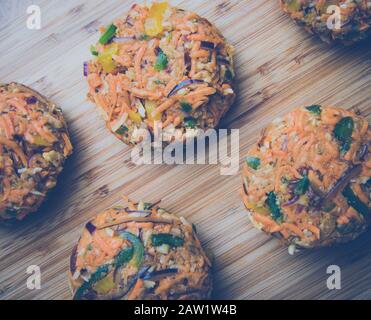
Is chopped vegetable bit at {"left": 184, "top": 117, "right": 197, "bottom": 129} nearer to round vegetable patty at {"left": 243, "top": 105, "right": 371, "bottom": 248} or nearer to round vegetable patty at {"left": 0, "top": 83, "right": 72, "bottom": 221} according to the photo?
round vegetable patty at {"left": 243, "top": 105, "right": 371, "bottom": 248}

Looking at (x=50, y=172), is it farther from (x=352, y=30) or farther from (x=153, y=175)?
(x=352, y=30)

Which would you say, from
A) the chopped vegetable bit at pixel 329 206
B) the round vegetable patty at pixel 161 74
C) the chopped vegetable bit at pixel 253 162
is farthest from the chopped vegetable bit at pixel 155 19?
the chopped vegetable bit at pixel 329 206

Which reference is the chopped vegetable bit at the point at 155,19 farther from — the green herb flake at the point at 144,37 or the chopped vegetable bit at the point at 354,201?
the chopped vegetable bit at the point at 354,201

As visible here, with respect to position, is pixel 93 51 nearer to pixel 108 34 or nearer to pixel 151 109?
pixel 108 34

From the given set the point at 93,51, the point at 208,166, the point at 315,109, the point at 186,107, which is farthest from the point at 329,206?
the point at 93,51

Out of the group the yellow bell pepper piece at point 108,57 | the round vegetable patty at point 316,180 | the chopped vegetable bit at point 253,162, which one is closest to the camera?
the round vegetable patty at point 316,180

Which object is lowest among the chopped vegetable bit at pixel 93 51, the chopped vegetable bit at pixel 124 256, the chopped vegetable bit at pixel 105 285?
the chopped vegetable bit at pixel 105 285
